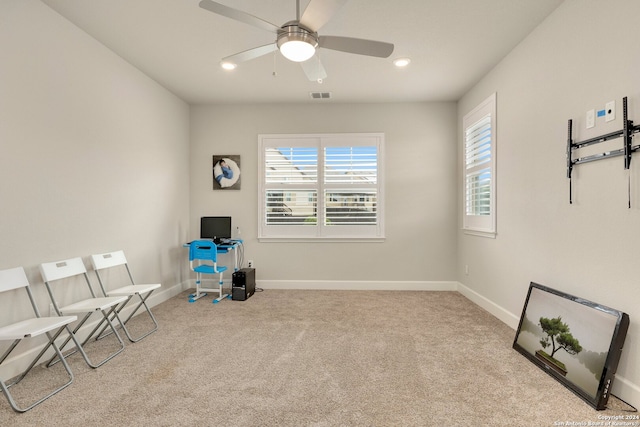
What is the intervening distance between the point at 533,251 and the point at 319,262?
2.78 m

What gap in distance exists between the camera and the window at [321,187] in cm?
483

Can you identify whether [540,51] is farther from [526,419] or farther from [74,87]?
[74,87]

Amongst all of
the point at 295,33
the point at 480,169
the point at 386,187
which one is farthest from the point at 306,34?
the point at 386,187

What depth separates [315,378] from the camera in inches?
90.0

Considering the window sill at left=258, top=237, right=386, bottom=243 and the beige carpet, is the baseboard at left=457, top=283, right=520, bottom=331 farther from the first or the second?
the window sill at left=258, top=237, right=386, bottom=243

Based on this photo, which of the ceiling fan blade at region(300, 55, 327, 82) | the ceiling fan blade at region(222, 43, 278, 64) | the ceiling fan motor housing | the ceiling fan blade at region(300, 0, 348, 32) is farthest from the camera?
the ceiling fan blade at region(300, 55, 327, 82)

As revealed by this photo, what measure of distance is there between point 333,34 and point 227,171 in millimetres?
2689

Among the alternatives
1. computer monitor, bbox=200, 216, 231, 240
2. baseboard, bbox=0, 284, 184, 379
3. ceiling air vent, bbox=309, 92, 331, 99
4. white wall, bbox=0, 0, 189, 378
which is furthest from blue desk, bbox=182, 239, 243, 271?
ceiling air vent, bbox=309, 92, 331, 99

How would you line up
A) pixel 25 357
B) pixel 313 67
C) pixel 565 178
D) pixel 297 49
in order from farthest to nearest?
pixel 313 67, pixel 565 178, pixel 25 357, pixel 297 49

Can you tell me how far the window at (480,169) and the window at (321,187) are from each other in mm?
1168

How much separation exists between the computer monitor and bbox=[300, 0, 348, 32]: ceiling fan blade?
3117mm

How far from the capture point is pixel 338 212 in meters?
4.88

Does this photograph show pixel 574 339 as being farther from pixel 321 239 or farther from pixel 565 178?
pixel 321 239

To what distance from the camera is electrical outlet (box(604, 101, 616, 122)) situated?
82.1 inches
